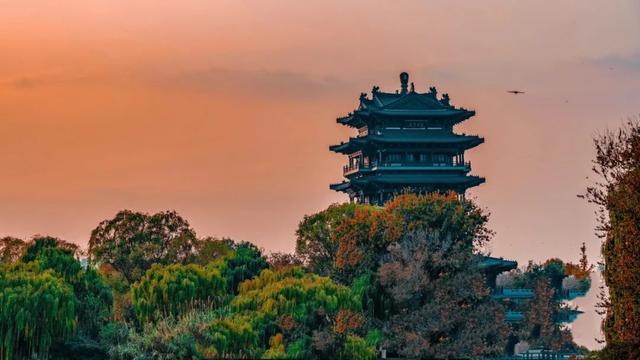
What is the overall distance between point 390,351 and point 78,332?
11.7 meters

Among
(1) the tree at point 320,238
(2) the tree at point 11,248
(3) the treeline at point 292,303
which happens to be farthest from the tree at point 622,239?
(2) the tree at point 11,248

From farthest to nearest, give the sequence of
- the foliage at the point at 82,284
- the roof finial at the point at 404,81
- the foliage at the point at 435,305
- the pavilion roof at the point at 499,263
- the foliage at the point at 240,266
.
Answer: the roof finial at the point at 404,81 → the pavilion roof at the point at 499,263 → the foliage at the point at 240,266 → the foliage at the point at 82,284 → the foliage at the point at 435,305

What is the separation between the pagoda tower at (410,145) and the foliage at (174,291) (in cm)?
3141

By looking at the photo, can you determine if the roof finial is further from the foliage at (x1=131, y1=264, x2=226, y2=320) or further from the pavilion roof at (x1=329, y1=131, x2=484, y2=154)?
the foliage at (x1=131, y1=264, x2=226, y2=320)

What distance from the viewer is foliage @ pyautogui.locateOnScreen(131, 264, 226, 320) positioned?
51.3 m

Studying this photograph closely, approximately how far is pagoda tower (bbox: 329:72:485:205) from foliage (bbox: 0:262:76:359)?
120 ft

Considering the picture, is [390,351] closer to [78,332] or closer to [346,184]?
[78,332]

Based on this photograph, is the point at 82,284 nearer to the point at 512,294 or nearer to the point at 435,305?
the point at 435,305

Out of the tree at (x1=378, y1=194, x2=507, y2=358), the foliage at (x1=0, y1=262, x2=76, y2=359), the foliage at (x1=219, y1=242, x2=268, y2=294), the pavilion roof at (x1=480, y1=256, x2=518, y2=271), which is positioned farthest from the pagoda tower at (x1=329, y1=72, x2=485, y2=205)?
the foliage at (x1=0, y1=262, x2=76, y2=359)

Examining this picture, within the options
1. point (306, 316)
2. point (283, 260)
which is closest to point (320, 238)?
point (283, 260)

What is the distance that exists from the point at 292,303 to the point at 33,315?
9.05 meters

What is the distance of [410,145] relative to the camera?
8450 cm

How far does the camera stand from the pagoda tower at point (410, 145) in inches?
3290

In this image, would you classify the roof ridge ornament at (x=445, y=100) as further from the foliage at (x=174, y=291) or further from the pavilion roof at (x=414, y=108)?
the foliage at (x=174, y=291)
